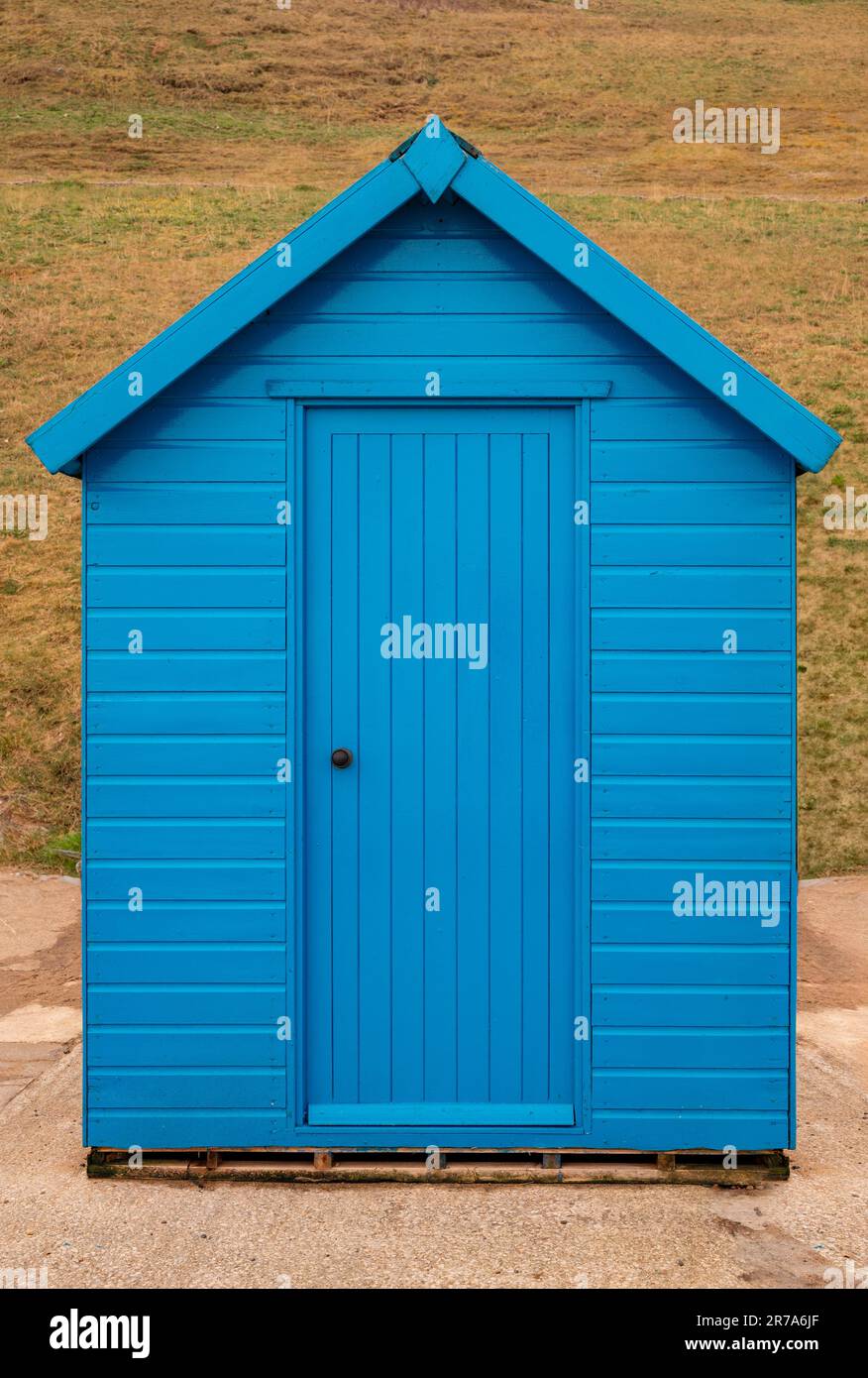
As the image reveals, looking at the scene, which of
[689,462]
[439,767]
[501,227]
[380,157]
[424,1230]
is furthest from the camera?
[380,157]

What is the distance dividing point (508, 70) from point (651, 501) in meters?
54.3

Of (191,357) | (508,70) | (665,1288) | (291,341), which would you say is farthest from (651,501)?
(508,70)

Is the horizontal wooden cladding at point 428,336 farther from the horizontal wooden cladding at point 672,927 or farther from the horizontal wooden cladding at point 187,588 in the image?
the horizontal wooden cladding at point 672,927

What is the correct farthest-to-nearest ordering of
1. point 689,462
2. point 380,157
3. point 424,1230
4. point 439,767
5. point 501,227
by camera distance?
point 380,157
point 439,767
point 689,462
point 501,227
point 424,1230

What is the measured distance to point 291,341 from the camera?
17.2 feet

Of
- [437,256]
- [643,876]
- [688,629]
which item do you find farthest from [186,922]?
[437,256]

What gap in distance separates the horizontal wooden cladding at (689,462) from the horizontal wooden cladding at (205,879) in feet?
7.29

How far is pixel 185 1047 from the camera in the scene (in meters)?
5.27

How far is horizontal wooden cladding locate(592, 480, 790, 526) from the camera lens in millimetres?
5191

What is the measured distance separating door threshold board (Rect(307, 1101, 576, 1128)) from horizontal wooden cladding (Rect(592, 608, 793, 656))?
2048 millimetres

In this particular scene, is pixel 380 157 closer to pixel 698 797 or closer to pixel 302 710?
pixel 302 710

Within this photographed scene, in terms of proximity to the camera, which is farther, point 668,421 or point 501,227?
point 668,421

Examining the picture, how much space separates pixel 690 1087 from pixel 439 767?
1755mm

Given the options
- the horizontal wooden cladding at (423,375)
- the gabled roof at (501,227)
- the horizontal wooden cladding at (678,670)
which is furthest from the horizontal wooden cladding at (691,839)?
the horizontal wooden cladding at (423,375)
